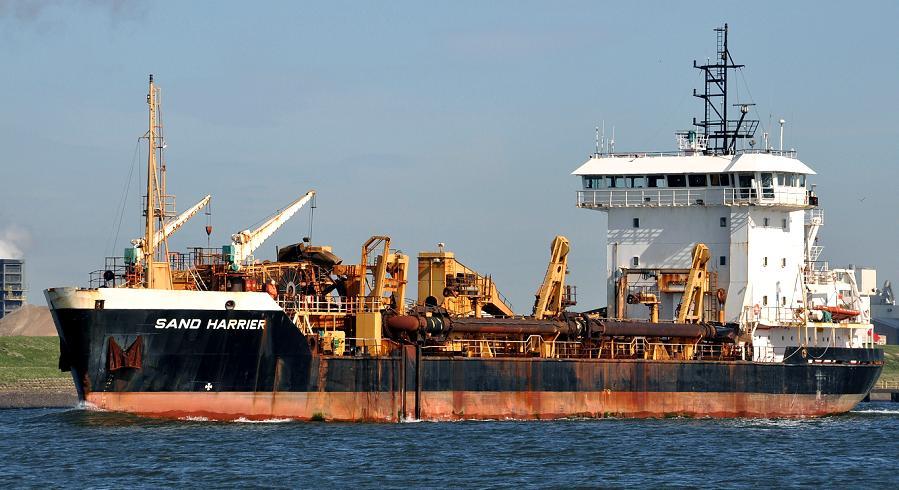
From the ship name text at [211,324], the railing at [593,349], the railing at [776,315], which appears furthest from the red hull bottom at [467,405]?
the railing at [776,315]

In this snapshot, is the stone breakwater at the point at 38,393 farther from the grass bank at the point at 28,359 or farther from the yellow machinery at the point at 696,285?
the yellow machinery at the point at 696,285

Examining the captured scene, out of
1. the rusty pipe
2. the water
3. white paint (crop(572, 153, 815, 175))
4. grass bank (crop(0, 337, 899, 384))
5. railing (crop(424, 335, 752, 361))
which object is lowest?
the water

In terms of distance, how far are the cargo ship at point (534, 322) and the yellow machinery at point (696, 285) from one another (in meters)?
0.08

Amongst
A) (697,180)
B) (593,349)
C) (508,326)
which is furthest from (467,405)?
(697,180)

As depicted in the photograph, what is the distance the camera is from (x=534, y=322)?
47.2 metres

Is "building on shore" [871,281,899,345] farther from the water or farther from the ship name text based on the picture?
the ship name text

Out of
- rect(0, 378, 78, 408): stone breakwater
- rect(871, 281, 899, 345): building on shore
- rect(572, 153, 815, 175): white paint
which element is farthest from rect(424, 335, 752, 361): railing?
rect(871, 281, 899, 345): building on shore

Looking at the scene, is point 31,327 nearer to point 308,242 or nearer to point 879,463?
point 308,242

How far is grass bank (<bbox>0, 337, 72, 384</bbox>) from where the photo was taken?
7019 cm

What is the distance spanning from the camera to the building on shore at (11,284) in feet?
406

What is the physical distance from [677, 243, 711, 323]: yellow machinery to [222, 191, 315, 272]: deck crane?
1274cm

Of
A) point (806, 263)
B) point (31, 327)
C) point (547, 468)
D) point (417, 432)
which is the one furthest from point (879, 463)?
point (31, 327)

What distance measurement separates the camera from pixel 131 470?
33125 millimetres

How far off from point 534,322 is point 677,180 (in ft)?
30.4
